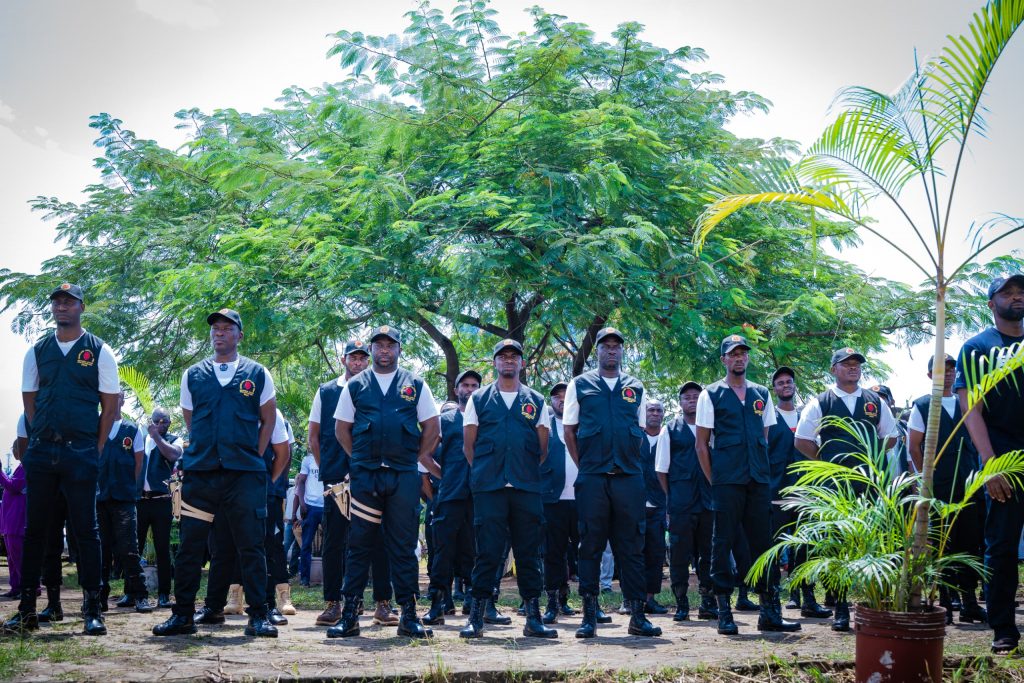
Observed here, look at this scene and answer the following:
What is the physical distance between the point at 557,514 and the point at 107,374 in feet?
14.8

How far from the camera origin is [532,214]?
39.6ft

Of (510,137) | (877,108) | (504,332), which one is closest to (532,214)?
(510,137)

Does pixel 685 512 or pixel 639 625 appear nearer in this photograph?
pixel 639 625

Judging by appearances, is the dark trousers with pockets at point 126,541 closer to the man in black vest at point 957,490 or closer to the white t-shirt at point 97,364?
the white t-shirt at point 97,364

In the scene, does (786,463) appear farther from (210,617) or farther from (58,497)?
(58,497)

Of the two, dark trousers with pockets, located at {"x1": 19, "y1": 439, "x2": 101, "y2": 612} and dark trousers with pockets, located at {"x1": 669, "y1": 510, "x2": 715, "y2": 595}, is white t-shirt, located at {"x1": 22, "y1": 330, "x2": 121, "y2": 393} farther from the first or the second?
dark trousers with pockets, located at {"x1": 669, "y1": 510, "x2": 715, "y2": 595}

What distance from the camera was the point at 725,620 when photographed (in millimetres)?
7230

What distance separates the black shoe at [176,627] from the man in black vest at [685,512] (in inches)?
170

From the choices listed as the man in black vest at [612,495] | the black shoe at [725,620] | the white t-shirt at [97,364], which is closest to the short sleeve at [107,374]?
the white t-shirt at [97,364]

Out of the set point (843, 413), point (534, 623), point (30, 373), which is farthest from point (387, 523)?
point (843, 413)

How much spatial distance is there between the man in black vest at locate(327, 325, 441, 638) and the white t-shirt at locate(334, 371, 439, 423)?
2 centimetres

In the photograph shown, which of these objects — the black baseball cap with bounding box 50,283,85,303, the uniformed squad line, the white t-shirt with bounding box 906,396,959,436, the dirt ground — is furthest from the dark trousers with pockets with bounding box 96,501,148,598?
the white t-shirt with bounding box 906,396,959,436

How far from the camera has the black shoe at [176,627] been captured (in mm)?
6812

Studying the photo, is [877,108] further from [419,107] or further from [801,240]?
[419,107]
